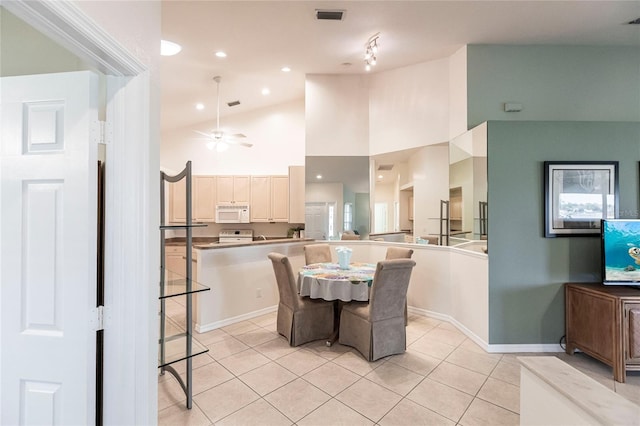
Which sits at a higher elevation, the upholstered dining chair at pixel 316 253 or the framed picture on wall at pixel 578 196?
the framed picture on wall at pixel 578 196

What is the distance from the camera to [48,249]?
121 centimetres

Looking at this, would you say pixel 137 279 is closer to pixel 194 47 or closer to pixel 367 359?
pixel 367 359

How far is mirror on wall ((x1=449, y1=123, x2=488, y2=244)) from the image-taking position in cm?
327

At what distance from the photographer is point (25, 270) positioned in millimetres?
1219

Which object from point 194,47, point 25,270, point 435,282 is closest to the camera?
point 25,270

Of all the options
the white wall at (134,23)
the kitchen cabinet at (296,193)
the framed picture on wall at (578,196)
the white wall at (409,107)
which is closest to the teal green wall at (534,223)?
the framed picture on wall at (578,196)

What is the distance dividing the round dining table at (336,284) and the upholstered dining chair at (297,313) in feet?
0.52

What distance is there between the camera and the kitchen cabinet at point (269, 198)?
5945 millimetres

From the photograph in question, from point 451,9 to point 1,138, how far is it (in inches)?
146

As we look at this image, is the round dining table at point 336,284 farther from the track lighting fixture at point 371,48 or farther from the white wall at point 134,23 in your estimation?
the track lighting fixture at point 371,48

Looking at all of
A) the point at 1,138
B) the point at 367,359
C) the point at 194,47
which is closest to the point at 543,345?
the point at 367,359

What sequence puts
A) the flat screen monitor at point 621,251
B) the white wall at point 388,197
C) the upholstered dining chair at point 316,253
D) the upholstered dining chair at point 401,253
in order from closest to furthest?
the flat screen monitor at point 621,251 → the upholstered dining chair at point 401,253 → the upholstered dining chair at point 316,253 → the white wall at point 388,197

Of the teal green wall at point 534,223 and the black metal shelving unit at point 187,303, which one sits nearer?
the black metal shelving unit at point 187,303

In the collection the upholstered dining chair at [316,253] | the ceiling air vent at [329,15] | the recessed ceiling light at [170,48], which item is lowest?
the upholstered dining chair at [316,253]
